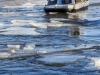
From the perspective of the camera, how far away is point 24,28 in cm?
2181

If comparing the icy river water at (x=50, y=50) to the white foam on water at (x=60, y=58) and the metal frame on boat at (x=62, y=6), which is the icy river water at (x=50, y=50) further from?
the metal frame on boat at (x=62, y=6)

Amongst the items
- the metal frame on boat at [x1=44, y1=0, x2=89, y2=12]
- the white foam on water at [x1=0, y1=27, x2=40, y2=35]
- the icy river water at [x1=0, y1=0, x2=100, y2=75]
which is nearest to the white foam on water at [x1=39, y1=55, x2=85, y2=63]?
the icy river water at [x1=0, y1=0, x2=100, y2=75]

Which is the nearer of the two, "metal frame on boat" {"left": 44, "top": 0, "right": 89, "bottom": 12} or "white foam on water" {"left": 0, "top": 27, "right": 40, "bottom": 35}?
"white foam on water" {"left": 0, "top": 27, "right": 40, "bottom": 35}

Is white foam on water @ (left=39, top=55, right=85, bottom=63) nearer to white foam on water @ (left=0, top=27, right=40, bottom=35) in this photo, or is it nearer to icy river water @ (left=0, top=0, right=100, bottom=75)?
icy river water @ (left=0, top=0, right=100, bottom=75)

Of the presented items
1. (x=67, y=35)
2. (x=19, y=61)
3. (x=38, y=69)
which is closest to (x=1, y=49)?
(x=19, y=61)

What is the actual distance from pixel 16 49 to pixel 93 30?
22.5 feet

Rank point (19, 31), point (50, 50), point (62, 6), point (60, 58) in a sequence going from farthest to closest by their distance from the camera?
point (62, 6) → point (19, 31) → point (50, 50) → point (60, 58)

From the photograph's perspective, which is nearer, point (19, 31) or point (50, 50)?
point (50, 50)

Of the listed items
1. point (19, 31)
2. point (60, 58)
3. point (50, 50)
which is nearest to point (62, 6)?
point (19, 31)

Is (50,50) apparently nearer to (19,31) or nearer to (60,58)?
(60,58)

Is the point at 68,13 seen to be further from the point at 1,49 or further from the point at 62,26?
the point at 1,49

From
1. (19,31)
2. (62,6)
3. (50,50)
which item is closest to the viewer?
(50,50)

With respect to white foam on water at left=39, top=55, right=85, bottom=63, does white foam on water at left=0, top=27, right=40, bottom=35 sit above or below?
below

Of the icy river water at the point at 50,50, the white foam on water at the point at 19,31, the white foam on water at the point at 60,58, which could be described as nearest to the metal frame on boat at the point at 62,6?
the icy river water at the point at 50,50
